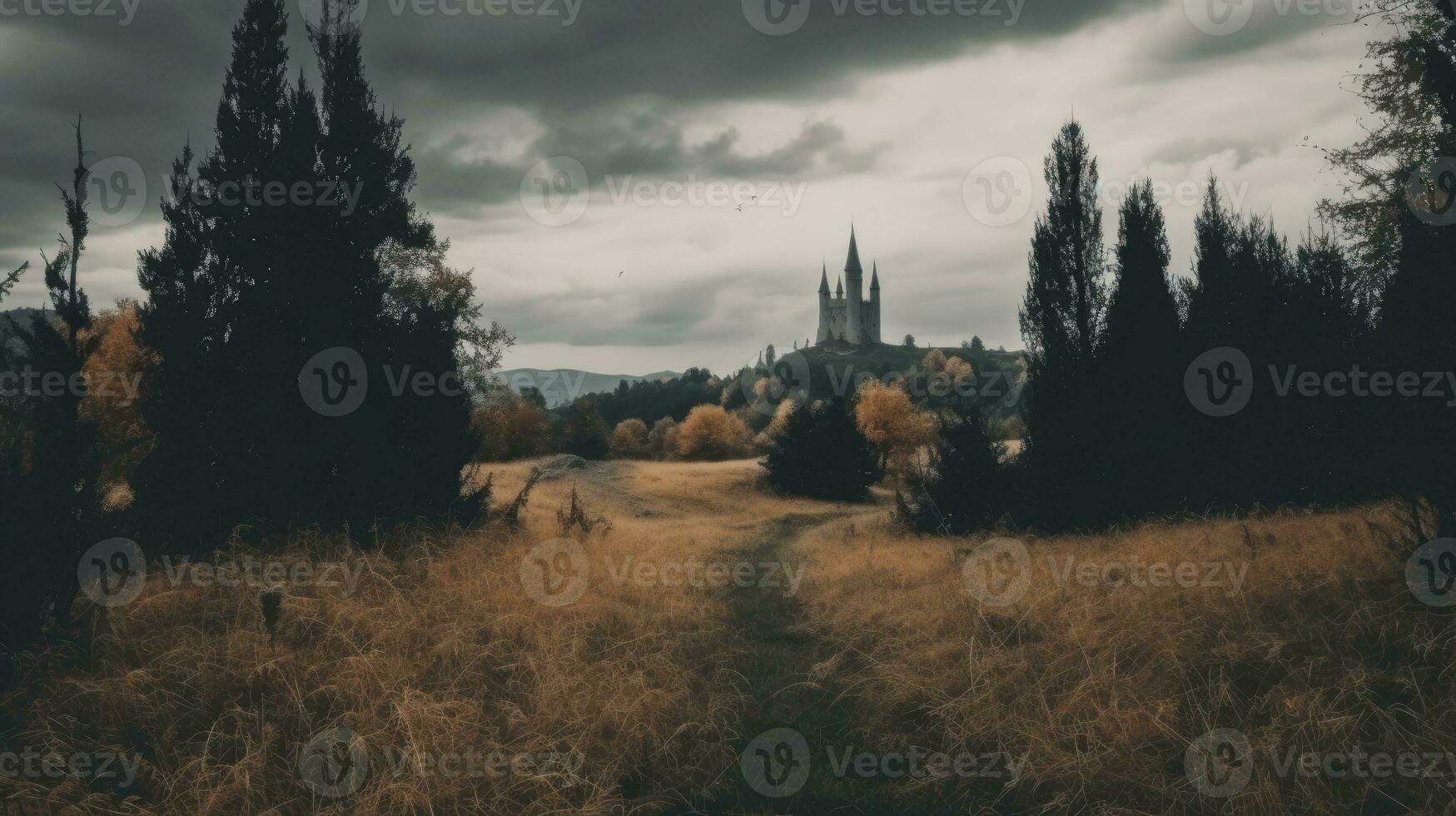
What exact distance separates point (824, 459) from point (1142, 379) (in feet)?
53.3

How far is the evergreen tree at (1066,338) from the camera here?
1496cm

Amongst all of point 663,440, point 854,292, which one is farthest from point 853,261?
point 663,440

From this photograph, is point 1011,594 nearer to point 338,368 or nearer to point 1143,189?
point 338,368

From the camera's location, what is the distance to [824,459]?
29.8m

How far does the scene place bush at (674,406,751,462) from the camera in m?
42.9

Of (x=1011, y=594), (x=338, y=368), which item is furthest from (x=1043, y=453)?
(x=338, y=368)

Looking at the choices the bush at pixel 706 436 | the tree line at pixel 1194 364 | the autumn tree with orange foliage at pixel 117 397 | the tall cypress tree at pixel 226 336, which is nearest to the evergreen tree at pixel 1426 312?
the tree line at pixel 1194 364

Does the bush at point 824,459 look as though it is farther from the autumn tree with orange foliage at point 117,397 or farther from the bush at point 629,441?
the autumn tree with orange foliage at point 117,397

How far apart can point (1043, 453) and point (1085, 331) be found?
115 inches

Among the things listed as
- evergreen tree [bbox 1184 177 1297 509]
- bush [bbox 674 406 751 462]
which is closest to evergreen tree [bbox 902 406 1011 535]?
evergreen tree [bbox 1184 177 1297 509]

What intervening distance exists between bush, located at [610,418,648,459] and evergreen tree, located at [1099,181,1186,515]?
3716cm

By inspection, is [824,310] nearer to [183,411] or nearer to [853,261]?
[853,261]

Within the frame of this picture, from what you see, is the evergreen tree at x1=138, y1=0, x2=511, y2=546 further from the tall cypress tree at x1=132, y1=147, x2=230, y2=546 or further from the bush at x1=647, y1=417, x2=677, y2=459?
the bush at x1=647, y1=417, x2=677, y2=459

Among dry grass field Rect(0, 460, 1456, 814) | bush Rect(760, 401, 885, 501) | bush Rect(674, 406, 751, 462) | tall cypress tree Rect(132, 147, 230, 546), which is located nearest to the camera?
dry grass field Rect(0, 460, 1456, 814)
